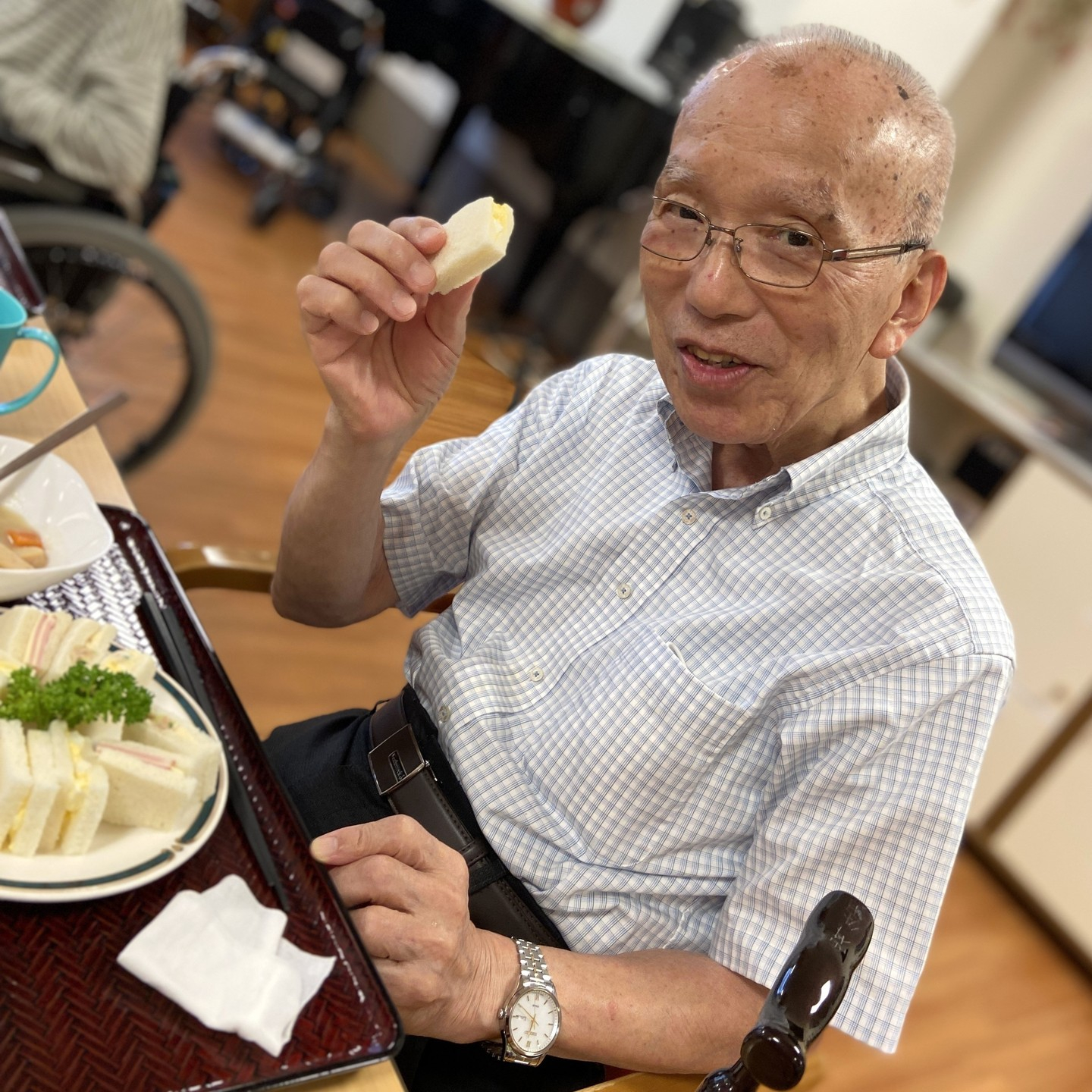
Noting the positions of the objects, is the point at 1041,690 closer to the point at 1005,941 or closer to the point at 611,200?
the point at 1005,941

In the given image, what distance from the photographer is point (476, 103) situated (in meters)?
4.50

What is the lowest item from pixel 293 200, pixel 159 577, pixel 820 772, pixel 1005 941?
pixel 293 200

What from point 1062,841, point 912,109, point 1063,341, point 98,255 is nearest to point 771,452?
point 912,109

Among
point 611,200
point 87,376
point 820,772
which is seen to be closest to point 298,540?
point 820,772

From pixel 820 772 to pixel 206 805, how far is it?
52cm

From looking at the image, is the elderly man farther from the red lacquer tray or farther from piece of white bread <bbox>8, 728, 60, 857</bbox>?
piece of white bread <bbox>8, 728, 60, 857</bbox>

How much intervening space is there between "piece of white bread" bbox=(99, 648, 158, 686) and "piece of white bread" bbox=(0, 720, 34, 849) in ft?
0.36

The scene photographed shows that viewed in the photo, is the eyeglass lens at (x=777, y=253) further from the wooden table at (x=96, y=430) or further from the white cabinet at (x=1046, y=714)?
the white cabinet at (x=1046, y=714)

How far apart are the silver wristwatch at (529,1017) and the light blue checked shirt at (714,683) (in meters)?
0.11

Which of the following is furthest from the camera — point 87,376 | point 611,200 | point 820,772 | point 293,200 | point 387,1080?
point 293,200

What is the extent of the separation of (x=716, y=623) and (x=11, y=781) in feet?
2.12

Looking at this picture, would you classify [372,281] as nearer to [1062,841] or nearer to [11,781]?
[11,781]

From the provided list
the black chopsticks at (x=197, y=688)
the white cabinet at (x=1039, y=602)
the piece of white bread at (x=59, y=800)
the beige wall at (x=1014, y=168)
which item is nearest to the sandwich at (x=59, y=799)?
the piece of white bread at (x=59, y=800)

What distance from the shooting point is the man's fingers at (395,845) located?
0.90 meters
